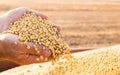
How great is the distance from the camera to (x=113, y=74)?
124 inches

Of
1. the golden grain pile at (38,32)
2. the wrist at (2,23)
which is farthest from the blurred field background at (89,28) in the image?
the golden grain pile at (38,32)

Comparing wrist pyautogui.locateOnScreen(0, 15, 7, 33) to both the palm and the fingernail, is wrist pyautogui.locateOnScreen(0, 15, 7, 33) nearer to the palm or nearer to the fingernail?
the palm

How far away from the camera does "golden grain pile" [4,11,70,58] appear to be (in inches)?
121

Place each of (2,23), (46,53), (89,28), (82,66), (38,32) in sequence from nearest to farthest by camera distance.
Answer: (46,53)
(38,32)
(82,66)
(2,23)
(89,28)

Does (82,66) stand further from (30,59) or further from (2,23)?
(2,23)

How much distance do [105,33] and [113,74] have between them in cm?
665

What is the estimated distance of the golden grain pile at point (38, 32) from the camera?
3.09m

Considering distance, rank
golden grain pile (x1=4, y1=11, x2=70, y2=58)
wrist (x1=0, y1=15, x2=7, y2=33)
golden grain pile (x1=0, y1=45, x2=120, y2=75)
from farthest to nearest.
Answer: wrist (x1=0, y1=15, x2=7, y2=33) < golden grain pile (x1=0, y1=45, x2=120, y2=75) < golden grain pile (x1=4, y1=11, x2=70, y2=58)

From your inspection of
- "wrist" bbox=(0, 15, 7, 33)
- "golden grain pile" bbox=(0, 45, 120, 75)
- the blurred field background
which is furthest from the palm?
the blurred field background

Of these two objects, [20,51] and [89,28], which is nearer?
[20,51]

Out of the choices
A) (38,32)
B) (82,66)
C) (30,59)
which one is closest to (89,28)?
(82,66)

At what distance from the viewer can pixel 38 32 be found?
3.22 metres

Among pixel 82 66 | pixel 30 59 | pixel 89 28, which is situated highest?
pixel 30 59

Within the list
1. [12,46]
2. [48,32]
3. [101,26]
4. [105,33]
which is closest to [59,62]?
[48,32]
